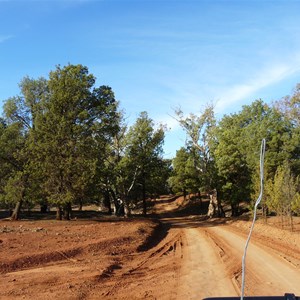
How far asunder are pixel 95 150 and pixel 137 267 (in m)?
16.3

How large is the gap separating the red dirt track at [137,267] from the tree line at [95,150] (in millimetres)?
7596

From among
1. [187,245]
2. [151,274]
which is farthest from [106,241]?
[151,274]

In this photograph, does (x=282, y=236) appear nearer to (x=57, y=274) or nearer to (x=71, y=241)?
(x=71, y=241)

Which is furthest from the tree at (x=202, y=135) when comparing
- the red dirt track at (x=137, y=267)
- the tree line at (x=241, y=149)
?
the red dirt track at (x=137, y=267)

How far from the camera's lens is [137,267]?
13133 millimetres

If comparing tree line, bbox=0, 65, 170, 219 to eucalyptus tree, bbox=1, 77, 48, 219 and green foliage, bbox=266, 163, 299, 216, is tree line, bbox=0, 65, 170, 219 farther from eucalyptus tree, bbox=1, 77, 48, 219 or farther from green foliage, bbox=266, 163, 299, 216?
green foliage, bbox=266, 163, 299, 216

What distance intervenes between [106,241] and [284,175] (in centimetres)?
1572

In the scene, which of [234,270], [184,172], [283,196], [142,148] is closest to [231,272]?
[234,270]

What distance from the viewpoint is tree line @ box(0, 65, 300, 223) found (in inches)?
1082

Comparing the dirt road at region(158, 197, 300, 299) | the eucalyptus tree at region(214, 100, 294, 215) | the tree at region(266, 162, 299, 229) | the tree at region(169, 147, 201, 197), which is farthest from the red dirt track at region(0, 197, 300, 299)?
the tree at region(169, 147, 201, 197)

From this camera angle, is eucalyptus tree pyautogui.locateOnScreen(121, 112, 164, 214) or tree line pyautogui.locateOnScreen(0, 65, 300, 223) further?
eucalyptus tree pyautogui.locateOnScreen(121, 112, 164, 214)

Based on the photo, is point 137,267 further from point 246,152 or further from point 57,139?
point 246,152

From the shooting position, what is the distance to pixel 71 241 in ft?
56.5

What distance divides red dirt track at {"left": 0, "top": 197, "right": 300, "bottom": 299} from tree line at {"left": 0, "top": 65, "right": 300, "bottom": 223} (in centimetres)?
760
